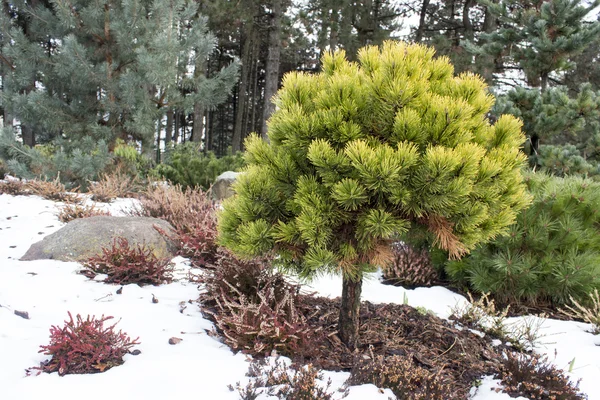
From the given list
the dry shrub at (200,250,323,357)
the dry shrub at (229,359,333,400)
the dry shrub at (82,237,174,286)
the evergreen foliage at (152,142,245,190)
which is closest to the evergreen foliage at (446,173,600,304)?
the dry shrub at (200,250,323,357)

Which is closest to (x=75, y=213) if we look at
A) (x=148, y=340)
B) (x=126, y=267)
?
(x=126, y=267)

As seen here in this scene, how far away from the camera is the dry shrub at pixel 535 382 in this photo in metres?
2.28

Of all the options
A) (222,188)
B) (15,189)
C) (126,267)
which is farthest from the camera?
(222,188)

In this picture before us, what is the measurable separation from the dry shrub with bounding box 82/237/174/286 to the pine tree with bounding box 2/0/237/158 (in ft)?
14.5

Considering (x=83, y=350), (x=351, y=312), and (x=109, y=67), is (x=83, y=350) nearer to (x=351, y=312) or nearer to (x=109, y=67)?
(x=351, y=312)

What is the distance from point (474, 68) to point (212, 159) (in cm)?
833

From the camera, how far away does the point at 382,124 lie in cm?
216

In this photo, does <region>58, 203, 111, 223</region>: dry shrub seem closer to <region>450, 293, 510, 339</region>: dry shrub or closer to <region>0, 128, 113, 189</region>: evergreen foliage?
<region>0, 128, 113, 189</region>: evergreen foliage

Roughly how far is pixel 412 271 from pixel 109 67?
22.1 feet

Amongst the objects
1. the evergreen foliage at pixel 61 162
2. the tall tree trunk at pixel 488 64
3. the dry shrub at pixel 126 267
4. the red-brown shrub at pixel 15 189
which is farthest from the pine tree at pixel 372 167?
the tall tree trunk at pixel 488 64

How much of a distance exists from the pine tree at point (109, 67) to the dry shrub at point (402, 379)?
21.1 feet

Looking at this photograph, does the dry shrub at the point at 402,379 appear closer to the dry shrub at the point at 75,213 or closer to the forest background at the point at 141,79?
the dry shrub at the point at 75,213

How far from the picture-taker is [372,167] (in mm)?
1922

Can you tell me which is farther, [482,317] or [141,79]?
[141,79]
